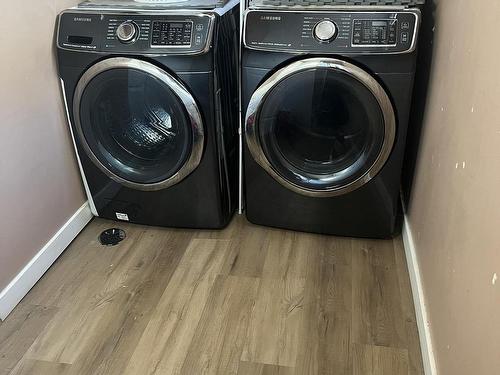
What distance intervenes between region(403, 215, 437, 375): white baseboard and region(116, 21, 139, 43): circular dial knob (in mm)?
1210

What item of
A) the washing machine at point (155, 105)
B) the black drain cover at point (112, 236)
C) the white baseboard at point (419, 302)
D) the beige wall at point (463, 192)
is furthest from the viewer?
the black drain cover at point (112, 236)

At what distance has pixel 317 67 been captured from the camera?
172 cm

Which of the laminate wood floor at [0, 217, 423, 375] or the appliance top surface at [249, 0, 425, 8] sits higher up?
the appliance top surface at [249, 0, 425, 8]

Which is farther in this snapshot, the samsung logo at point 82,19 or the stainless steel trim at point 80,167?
the stainless steel trim at point 80,167

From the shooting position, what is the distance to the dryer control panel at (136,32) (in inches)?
68.8

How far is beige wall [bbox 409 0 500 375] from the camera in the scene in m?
1.03

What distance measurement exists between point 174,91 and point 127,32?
0.86ft

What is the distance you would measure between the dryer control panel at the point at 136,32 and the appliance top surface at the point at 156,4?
0.24ft

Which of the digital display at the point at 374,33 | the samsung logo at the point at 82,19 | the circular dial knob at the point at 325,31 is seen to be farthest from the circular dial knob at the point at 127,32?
the digital display at the point at 374,33

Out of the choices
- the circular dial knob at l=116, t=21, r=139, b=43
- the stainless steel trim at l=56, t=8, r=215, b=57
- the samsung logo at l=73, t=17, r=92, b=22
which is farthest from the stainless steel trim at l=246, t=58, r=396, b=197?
the samsung logo at l=73, t=17, r=92, b=22

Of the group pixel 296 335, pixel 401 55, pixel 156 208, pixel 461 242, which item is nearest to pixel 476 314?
pixel 461 242

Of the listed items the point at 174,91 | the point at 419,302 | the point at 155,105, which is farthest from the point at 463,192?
the point at 155,105

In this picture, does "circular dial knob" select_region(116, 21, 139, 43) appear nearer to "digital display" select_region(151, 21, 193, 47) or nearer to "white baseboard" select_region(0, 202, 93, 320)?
"digital display" select_region(151, 21, 193, 47)

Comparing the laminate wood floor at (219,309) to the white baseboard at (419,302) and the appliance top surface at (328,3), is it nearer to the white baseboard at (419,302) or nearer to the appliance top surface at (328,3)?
the white baseboard at (419,302)
